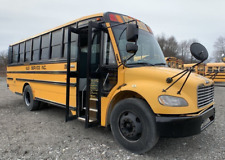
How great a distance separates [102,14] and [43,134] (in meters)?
2.89

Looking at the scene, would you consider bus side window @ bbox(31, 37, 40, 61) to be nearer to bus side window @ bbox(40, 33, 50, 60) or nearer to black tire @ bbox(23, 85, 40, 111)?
bus side window @ bbox(40, 33, 50, 60)

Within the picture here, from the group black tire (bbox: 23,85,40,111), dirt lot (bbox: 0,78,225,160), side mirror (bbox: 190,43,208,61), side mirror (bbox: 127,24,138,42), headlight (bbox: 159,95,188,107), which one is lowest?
dirt lot (bbox: 0,78,225,160)

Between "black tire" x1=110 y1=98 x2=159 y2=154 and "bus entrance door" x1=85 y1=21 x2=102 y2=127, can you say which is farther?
"bus entrance door" x1=85 y1=21 x2=102 y2=127

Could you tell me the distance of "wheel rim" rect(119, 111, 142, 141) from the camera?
2.76m

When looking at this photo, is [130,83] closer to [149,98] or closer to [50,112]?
[149,98]

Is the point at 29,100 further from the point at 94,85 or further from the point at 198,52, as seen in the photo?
the point at 198,52

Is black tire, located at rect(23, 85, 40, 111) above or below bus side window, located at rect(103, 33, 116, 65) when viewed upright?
below

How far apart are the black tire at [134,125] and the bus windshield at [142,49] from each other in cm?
80

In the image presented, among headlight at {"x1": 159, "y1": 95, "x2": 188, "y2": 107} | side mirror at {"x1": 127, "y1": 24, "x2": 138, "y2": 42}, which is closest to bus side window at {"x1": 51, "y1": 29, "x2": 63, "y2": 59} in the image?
side mirror at {"x1": 127, "y1": 24, "x2": 138, "y2": 42}

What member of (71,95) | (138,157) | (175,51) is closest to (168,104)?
(138,157)

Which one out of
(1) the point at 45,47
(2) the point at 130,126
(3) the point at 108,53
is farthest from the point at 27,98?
(2) the point at 130,126

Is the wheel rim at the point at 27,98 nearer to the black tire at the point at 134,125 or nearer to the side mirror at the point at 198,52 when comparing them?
the black tire at the point at 134,125

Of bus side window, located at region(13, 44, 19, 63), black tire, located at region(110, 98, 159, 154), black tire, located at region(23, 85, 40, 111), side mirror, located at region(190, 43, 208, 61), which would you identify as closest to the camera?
side mirror, located at region(190, 43, 208, 61)

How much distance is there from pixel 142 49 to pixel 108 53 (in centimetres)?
69
